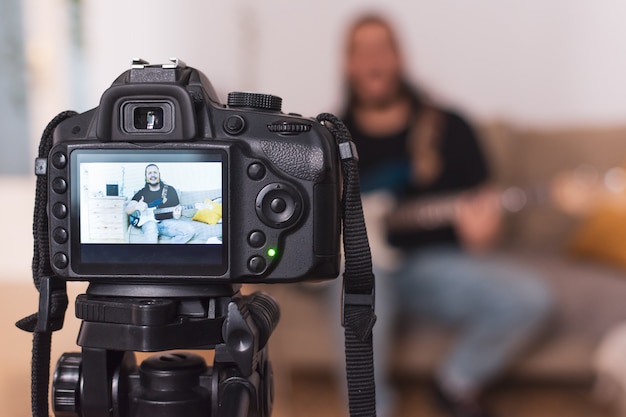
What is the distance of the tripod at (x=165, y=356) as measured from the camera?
57cm

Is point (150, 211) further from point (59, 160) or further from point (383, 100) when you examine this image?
point (383, 100)

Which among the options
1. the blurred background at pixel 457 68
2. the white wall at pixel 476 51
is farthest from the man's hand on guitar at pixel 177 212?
the white wall at pixel 476 51

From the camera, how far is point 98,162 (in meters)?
0.56

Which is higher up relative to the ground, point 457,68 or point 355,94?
point 457,68

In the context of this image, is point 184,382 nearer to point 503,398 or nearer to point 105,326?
point 105,326

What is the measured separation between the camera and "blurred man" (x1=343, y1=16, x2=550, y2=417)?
1925 mm

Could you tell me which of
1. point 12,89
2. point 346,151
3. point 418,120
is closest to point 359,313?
point 346,151

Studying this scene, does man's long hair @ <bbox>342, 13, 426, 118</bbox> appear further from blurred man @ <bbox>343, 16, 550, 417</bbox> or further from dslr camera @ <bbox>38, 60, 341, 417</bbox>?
dslr camera @ <bbox>38, 60, 341, 417</bbox>

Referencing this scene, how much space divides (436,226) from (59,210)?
1658mm

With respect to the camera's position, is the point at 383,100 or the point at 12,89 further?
the point at 12,89

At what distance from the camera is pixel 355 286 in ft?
1.99

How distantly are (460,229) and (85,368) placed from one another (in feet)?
5.46

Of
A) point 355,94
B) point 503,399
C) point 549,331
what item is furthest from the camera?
point 355,94

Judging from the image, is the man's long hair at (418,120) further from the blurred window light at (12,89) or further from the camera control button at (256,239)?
the camera control button at (256,239)
